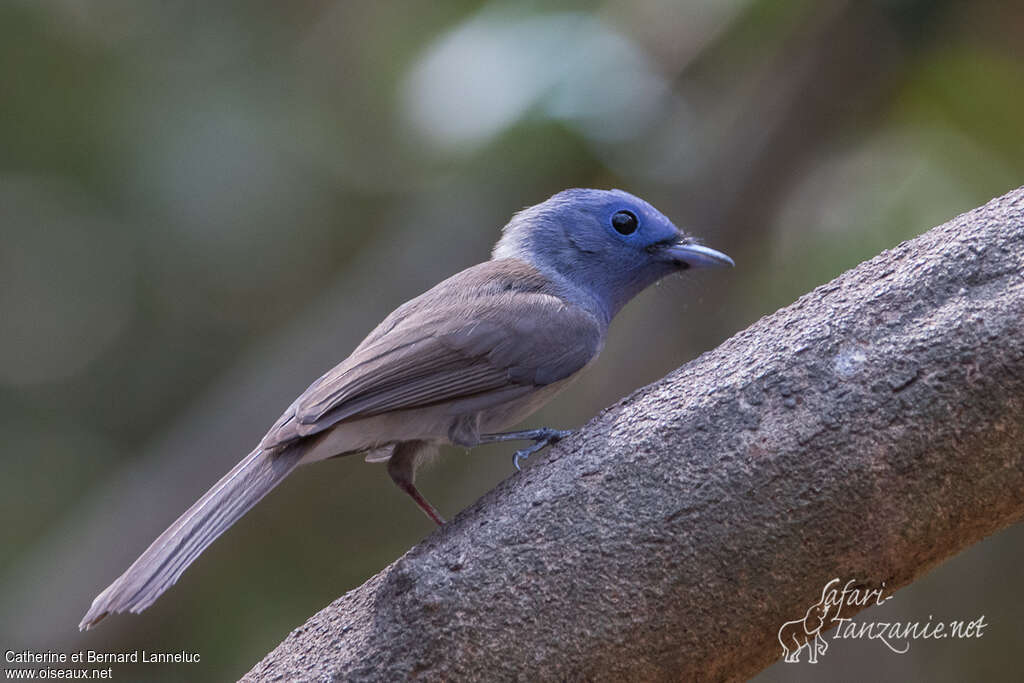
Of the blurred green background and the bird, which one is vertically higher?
the blurred green background

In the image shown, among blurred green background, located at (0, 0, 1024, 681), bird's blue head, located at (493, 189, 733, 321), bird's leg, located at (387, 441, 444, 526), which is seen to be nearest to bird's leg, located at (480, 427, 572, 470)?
bird's leg, located at (387, 441, 444, 526)

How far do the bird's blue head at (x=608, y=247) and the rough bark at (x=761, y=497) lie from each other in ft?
5.24

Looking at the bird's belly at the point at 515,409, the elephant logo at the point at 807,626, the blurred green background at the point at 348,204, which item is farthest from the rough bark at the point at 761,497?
the blurred green background at the point at 348,204

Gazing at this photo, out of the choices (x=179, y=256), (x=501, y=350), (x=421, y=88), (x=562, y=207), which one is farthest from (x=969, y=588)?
(x=179, y=256)

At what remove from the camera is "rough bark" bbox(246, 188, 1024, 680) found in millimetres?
2146

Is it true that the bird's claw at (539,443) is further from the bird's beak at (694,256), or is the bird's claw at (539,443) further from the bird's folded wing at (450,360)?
the bird's beak at (694,256)

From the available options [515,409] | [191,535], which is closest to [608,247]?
[515,409]

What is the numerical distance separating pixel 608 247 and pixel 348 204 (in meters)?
2.59

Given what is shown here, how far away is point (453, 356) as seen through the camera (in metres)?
3.22

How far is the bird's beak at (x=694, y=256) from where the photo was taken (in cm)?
397

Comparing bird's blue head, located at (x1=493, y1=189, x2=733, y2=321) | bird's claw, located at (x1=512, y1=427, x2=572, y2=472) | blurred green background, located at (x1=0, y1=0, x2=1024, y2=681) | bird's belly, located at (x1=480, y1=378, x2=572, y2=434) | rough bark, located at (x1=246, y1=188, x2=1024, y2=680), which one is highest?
blurred green background, located at (x1=0, y1=0, x2=1024, y2=681)

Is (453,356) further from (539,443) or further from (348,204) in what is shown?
(348,204)

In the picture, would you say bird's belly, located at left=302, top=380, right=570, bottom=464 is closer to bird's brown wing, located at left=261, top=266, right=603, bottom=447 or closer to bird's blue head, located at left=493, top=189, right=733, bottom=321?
bird's brown wing, located at left=261, top=266, right=603, bottom=447

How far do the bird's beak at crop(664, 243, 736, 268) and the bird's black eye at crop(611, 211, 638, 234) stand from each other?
16 cm
